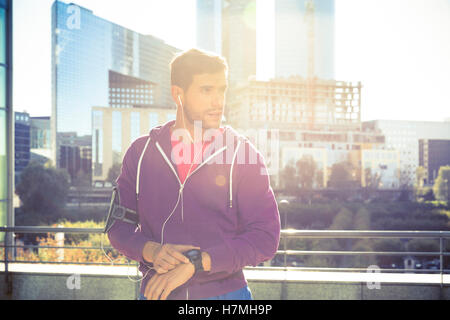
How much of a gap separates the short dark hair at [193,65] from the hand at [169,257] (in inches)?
21.2

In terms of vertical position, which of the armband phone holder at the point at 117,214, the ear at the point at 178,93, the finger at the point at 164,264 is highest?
the ear at the point at 178,93

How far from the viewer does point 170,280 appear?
1344 millimetres

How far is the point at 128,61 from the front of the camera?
441ft

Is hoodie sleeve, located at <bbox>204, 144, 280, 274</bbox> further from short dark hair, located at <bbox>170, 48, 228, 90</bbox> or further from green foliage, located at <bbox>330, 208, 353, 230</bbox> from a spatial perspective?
green foliage, located at <bbox>330, 208, 353, 230</bbox>

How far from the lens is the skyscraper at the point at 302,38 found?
173 m

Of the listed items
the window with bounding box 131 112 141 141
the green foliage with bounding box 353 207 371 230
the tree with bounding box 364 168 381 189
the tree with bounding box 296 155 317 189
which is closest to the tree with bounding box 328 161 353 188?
the tree with bounding box 296 155 317 189

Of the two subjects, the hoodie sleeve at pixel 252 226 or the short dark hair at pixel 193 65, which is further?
the short dark hair at pixel 193 65

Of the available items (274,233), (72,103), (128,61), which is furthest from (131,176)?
(128,61)

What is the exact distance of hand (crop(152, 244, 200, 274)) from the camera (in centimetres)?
134

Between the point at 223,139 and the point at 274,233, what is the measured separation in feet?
1.19

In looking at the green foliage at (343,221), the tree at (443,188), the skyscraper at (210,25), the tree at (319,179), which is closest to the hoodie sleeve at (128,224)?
the green foliage at (343,221)

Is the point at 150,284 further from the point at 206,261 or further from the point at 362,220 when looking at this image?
the point at 362,220

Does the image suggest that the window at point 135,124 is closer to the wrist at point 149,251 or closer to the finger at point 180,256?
the wrist at point 149,251
